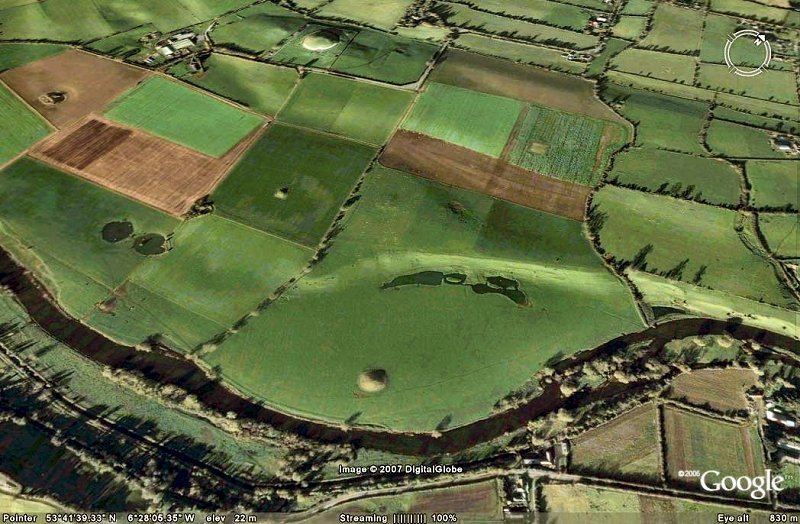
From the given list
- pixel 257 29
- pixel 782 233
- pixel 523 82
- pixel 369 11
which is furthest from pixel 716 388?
pixel 257 29

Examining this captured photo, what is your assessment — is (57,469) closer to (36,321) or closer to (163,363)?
(163,363)

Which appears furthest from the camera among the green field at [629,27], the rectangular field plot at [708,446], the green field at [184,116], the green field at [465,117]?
the green field at [629,27]

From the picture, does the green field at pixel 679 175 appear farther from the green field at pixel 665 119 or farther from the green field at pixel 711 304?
the green field at pixel 711 304

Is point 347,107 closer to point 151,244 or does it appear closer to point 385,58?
point 385,58

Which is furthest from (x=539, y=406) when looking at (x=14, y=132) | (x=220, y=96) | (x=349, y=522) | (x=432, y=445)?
(x=14, y=132)

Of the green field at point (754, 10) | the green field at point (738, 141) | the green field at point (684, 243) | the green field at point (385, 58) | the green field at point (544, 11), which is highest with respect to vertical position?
the green field at point (754, 10)

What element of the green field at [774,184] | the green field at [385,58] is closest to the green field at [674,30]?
the green field at [774,184]
